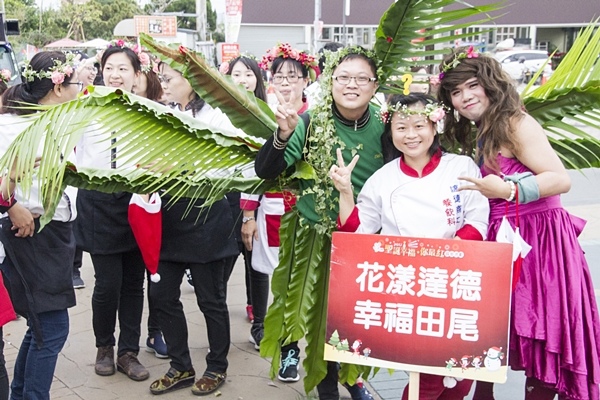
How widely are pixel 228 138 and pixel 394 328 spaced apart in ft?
3.30

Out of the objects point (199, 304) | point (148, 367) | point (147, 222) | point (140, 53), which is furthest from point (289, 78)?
point (148, 367)

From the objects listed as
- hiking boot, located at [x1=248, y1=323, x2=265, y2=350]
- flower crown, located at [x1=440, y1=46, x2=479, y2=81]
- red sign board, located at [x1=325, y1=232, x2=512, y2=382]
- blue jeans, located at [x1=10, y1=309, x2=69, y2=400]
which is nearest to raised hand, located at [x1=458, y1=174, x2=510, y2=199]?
red sign board, located at [x1=325, y1=232, x2=512, y2=382]

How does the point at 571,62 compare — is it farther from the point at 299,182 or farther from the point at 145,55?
the point at 145,55

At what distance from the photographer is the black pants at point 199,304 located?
3947 mm

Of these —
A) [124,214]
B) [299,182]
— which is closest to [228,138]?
[299,182]

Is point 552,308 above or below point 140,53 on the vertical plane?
below

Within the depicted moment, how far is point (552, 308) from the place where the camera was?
295 cm

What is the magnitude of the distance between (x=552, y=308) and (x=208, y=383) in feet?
6.42

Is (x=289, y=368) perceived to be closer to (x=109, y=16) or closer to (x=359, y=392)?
(x=359, y=392)

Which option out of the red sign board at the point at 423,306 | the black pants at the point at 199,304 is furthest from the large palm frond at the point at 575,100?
the black pants at the point at 199,304

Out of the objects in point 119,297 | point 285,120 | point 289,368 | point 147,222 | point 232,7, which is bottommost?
point 289,368

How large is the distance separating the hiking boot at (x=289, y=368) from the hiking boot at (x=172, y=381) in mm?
512

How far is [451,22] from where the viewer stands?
9.19 ft

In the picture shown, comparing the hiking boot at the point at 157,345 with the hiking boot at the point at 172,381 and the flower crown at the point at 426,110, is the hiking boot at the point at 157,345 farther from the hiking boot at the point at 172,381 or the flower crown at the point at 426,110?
the flower crown at the point at 426,110
